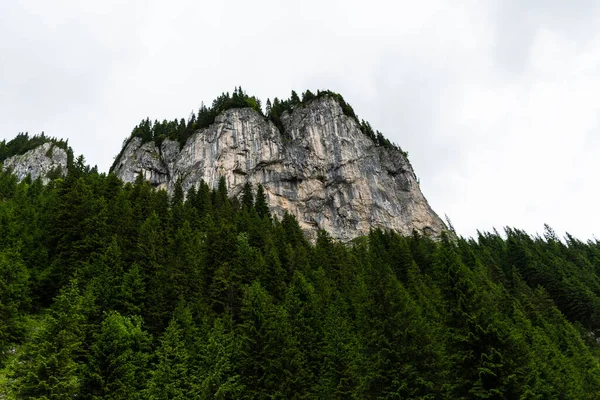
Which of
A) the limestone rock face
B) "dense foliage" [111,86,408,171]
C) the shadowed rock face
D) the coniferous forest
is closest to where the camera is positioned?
the coniferous forest

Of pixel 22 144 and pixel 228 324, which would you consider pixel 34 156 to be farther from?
pixel 228 324

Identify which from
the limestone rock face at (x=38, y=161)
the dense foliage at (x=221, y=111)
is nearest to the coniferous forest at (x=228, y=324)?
the dense foliage at (x=221, y=111)

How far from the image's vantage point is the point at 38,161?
155125 millimetres

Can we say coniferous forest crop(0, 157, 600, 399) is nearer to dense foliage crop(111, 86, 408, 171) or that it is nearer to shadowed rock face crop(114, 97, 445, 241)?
shadowed rock face crop(114, 97, 445, 241)

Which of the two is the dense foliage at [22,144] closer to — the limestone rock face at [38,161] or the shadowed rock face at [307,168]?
the limestone rock face at [38,161]

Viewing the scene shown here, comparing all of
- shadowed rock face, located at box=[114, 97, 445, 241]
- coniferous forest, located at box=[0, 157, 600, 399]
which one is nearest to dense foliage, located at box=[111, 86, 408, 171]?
shadowed rock face, located at box=[114, 97, 445, 241]

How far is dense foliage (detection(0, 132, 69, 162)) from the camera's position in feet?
515

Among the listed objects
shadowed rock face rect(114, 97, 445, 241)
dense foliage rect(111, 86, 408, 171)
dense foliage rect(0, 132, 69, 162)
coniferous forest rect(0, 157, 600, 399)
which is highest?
dense foliage rect(0, 132, 69, 162)

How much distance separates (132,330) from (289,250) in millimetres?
25032

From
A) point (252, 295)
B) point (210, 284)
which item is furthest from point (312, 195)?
point (252, 295)

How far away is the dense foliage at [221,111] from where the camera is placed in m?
125

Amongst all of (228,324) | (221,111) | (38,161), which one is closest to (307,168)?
(221,111)

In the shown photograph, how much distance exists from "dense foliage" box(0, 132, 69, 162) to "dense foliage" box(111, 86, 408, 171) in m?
50.3

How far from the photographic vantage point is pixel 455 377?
22922mm
